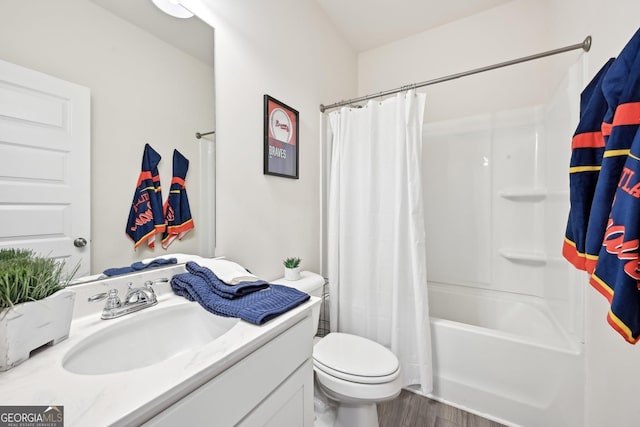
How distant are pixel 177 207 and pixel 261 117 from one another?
2.17 ft

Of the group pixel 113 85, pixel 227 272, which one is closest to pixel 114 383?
pixel 227 272

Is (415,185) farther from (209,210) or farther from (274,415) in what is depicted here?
(274,415)

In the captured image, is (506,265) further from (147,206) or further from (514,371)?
(147,206)

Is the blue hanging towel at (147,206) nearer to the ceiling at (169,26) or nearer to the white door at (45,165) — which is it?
the white door at (45,165)

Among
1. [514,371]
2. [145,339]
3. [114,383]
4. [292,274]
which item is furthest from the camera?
[292,274]

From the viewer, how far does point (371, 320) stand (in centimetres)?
161

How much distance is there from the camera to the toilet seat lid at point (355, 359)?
1.09 metres

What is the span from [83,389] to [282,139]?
1.30 m

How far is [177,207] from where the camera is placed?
3.27 ft

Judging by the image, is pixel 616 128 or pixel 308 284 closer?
pixel 616 128

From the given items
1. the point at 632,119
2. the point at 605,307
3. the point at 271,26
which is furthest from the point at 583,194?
the point at 271,26

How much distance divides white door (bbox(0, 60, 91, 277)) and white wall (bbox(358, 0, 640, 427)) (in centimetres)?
172

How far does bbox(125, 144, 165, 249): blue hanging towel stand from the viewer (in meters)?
0.86

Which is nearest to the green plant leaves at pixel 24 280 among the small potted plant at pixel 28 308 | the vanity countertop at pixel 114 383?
the small potted plant at pixel 28 308
